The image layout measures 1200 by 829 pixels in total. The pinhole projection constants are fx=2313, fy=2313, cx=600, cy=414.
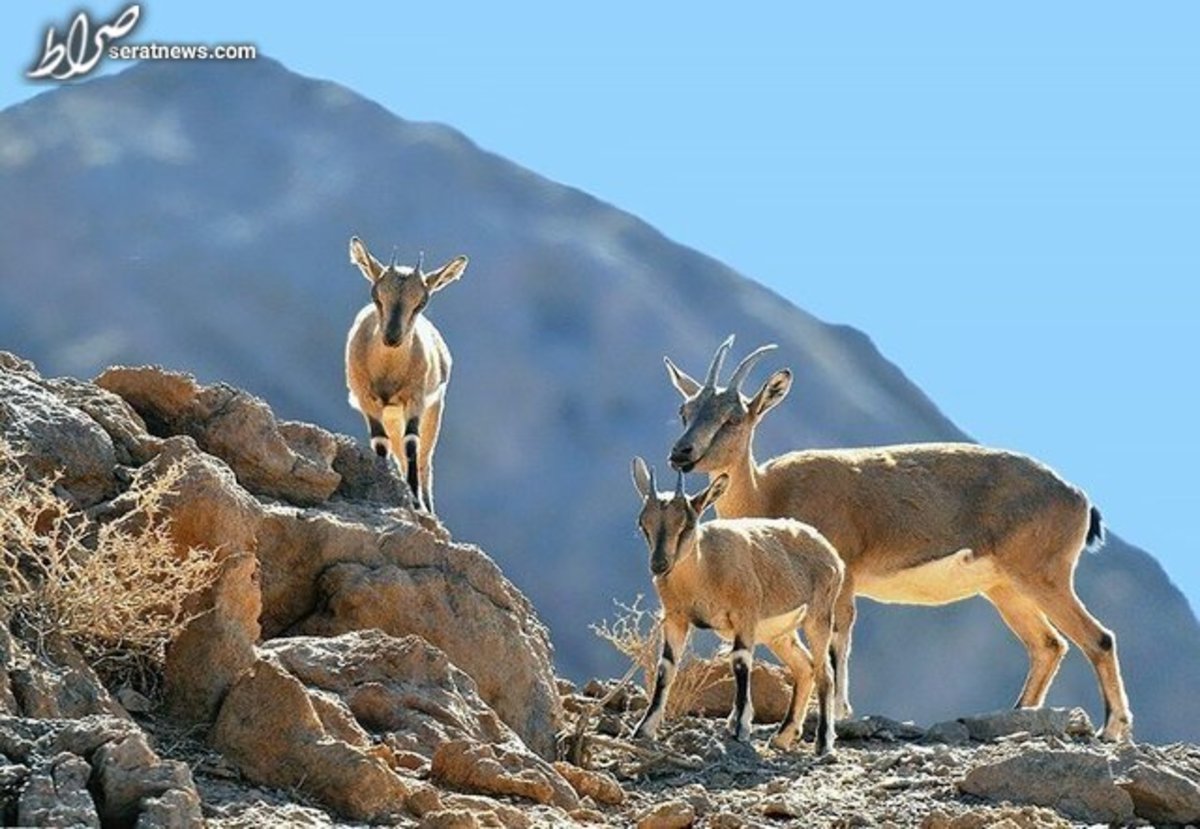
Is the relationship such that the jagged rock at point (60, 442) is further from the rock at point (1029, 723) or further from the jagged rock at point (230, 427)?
the rock at point (1029, 723)

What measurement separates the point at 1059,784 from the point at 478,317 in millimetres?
20400

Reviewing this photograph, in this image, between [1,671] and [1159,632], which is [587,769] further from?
[1159,632]

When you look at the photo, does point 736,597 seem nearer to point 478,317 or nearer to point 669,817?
point 669,817

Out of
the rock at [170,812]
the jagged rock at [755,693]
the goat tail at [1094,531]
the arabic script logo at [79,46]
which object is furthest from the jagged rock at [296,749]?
the goat tail at [1094,531]

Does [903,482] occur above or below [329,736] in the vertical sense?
above

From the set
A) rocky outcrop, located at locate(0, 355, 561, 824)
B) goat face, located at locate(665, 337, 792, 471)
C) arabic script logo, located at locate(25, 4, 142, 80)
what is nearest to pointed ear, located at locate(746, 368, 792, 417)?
goat face, located at locate(665, 337, 792, 471)

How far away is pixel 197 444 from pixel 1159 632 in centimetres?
2212

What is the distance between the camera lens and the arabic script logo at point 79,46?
46.8 feet

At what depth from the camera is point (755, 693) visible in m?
13.2

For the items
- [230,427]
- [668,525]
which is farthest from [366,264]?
[230,427]

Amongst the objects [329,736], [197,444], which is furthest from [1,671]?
[197,444]

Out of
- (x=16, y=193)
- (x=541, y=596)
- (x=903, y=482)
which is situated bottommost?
(x=541, y=596)

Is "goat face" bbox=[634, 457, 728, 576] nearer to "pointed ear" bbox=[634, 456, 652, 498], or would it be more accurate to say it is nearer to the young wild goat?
the young wild goat

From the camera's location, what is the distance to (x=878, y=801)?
9953 mm
